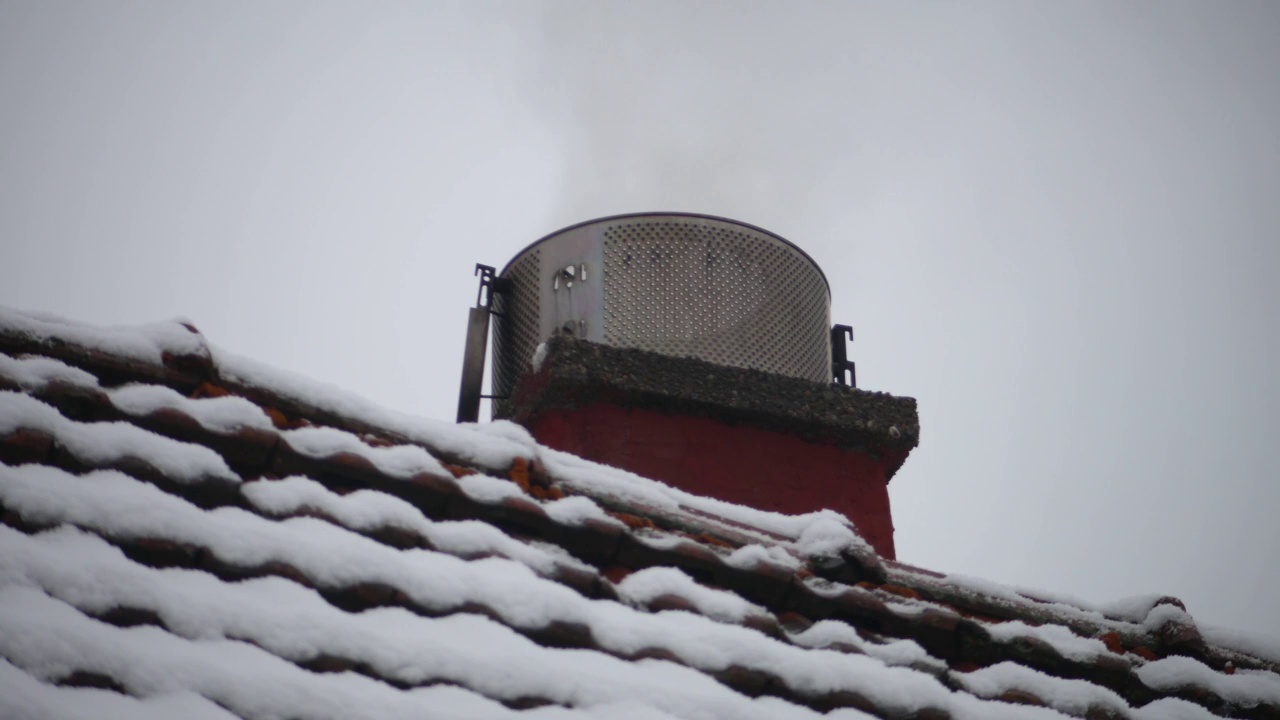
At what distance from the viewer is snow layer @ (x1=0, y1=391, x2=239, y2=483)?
1753 mm

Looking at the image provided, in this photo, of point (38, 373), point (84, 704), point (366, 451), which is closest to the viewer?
point (84, 704)

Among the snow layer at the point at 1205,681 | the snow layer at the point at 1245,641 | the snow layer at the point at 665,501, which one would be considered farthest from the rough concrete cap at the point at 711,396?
the snow layer at the point at 1205,681

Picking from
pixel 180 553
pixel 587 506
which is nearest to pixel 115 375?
pixel 180 553

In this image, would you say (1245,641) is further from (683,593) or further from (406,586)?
(406,586)

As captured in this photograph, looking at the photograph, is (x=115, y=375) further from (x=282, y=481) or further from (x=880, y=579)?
(x=880, y=579)

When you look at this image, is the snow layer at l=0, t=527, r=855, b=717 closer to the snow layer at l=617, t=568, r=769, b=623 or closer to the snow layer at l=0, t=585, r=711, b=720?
the snow layer at l=0, t=585, r=711, b=720

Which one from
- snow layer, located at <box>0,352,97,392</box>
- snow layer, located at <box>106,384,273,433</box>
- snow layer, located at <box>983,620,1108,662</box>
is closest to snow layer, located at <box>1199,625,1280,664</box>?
snow layer, located at <box>983,620,1108,662</box>

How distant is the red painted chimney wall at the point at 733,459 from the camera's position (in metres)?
4.05

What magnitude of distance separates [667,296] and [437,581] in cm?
291

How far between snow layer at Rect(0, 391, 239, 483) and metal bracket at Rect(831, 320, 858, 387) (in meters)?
3.70

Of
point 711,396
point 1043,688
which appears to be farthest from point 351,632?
point 711,396

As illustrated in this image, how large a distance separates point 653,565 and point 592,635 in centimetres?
41

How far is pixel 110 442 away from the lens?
1798 millimetres

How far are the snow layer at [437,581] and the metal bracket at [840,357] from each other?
2896 mm
